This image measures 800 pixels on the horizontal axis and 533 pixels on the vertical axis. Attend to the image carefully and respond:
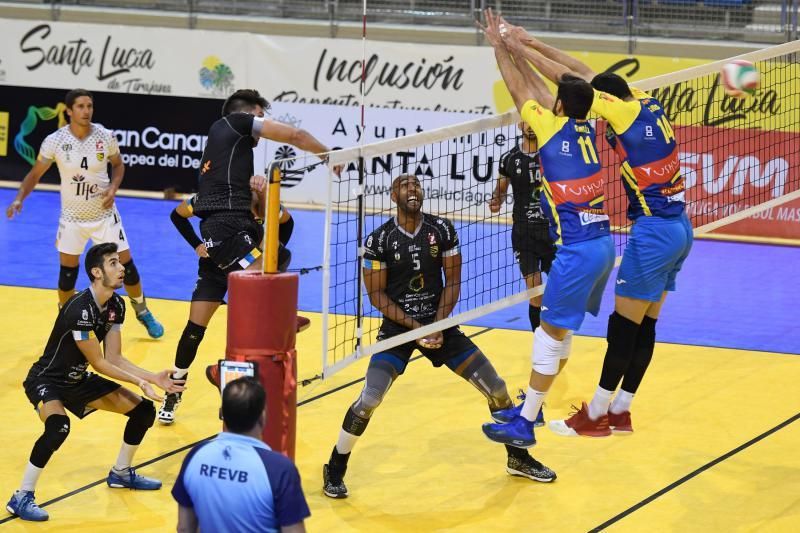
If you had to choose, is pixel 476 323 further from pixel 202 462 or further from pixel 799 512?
pixel 202 462

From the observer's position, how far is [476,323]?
13.4 m

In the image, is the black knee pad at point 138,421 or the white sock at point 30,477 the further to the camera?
the black knee pad at point 138,421

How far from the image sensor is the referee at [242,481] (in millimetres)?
5051

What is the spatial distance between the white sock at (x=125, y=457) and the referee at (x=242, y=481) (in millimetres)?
3258

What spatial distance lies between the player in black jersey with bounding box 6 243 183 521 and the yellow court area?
10.7 inches

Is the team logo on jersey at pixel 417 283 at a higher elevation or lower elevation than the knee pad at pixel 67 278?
higher

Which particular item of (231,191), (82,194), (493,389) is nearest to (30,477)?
(231,191)

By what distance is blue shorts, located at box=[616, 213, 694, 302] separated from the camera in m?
8.35

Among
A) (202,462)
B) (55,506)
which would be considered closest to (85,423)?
(55,506)

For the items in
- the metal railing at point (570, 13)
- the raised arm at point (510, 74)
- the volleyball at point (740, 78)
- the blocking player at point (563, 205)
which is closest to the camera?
the blocking player at point (563, 205)

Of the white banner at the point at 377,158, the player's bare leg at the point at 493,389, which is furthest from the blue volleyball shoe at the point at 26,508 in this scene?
the white banner at the point at 377,158

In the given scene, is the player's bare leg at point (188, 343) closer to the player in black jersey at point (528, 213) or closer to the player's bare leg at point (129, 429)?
the player's bare leg at point (129, 429)

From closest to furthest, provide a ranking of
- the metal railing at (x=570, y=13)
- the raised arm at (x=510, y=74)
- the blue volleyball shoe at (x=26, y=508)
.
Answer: the blue volleyball shoe at (x=26, y=508) → the raised arm at (x=510, y=74) → the metal railing at (x=570, y=13)

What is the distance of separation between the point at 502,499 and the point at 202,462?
12.2 feet
